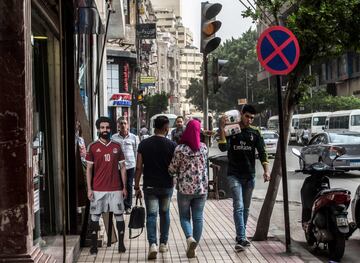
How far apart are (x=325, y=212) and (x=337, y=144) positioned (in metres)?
12.6

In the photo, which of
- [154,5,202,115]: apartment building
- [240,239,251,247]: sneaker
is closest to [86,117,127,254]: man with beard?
[240,239,251,247]: sneaker

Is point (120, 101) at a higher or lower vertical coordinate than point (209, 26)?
lower

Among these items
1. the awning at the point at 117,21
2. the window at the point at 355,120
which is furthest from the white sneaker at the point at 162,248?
the window at the point at 355,120

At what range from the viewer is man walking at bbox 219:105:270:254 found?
7.86m

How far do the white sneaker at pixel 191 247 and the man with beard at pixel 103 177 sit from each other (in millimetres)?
941

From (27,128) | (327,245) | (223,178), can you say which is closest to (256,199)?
(223,178)

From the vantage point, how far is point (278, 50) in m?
7.71

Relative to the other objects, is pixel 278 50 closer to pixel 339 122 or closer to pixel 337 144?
pixel 337 144

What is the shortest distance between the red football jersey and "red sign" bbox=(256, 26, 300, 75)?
2.15 metres

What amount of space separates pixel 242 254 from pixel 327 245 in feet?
3.54

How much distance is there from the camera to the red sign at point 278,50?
761 cm

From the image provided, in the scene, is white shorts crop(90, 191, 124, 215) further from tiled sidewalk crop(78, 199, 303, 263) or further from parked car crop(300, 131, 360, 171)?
parked car crop(300, 131, 360, 171)

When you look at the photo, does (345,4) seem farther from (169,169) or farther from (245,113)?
(169,169)

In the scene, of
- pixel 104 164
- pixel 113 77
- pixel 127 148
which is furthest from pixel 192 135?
pixel 113 77
